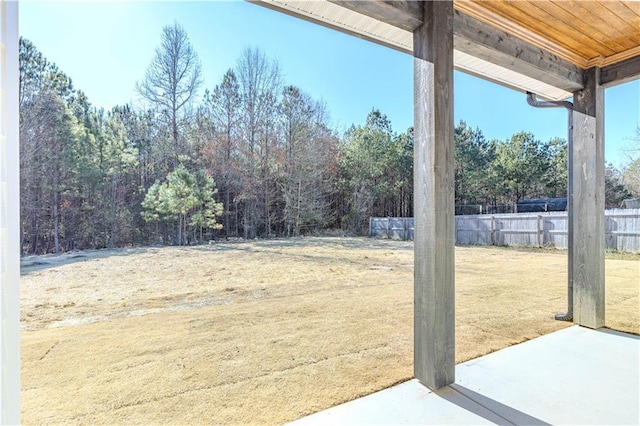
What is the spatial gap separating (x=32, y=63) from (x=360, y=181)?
28.5ft

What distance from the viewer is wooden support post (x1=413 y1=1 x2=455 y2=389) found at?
1.35 metres

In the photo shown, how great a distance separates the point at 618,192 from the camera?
7797 mm

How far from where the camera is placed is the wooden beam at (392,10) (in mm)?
1254

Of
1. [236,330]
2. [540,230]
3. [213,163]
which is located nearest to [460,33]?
[236,330]

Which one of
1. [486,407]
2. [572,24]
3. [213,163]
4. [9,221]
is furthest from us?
[213,163]

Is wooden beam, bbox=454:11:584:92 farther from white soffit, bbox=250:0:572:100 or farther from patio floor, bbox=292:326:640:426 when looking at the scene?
patio floor, bbox=292:326:640:426

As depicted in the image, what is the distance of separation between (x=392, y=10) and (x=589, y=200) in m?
1.92

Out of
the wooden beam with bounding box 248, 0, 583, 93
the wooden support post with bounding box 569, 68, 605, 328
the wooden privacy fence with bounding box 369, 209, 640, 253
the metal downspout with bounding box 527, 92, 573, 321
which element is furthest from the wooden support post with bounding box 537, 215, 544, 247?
the wooden beam with bounding box 248, 0, 583, 93

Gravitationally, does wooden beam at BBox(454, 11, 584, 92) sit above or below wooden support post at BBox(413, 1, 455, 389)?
above

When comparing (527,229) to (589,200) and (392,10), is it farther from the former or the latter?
(392,10)

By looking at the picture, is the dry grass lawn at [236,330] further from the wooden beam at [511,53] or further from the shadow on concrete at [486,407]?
the wooden beam at [511,53]

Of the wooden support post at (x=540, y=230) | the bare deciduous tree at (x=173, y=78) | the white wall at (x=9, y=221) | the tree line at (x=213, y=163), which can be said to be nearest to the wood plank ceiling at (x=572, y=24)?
the white wall at (x=9, y=221)

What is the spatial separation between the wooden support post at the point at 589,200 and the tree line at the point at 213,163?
569cm

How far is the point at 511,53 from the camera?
5.52 feet
